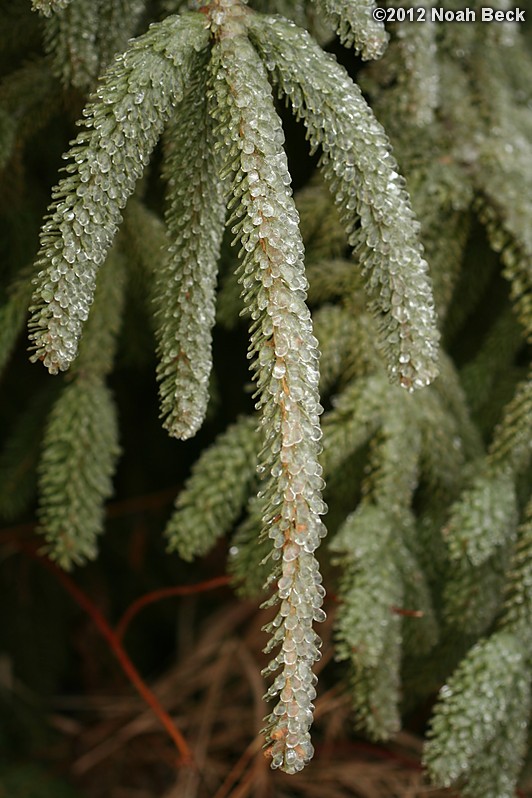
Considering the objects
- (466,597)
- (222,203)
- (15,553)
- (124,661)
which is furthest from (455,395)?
(15,553)

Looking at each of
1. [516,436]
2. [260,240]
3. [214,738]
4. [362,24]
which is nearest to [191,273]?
[260,240]

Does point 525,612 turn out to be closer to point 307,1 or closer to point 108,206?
point 108,206

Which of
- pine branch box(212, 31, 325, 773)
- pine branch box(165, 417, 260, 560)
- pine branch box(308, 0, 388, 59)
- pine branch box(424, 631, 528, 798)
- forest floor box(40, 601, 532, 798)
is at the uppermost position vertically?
pine branch box(308, 0, 388, 59)

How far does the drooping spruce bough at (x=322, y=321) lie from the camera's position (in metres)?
0.56

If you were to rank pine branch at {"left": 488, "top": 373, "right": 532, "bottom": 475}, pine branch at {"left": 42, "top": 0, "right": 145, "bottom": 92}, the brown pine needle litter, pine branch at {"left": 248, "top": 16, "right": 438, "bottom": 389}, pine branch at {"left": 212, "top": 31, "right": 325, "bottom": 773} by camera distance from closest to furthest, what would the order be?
pine branch at {"left": 212, "top": 31, "right": 325, "bottom": 773} < pine branch at {"left": 248, "top": 16, "right": 438, "bottom": 389} < pine branch at {"left": 42, "top": 0, "right": 145, "bottom": 92} < pine branch at {"left": 488, "top": 373, "right": 532, "bottom": 475} < the brown pine needle litter

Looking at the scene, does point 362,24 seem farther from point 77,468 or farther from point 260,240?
point 77,468

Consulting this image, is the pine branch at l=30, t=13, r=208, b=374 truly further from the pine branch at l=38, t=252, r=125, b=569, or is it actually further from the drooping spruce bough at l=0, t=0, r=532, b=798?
the pine branch at l=38, t=252, r=125, b=569

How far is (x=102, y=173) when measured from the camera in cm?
58

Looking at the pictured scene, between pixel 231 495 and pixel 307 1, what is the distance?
1.93ft

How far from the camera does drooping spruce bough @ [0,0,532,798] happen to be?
1.83 feet

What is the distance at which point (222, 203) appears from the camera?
0.68 m

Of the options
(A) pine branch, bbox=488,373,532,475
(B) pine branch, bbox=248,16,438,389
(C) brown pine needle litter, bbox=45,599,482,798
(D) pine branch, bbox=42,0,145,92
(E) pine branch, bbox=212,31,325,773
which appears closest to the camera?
(E) pine branch, bbox=212,31,325,773

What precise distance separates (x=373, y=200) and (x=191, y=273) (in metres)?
0.17

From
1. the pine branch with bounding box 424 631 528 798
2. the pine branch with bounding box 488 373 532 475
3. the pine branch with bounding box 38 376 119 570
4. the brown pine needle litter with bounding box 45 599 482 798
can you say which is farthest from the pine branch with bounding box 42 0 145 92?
the brown pine needle litter with bounding box 45 599 482 798
